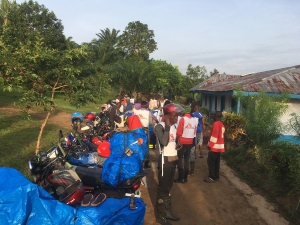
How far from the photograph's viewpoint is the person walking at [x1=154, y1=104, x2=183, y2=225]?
14.4 feet

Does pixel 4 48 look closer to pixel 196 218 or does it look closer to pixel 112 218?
pixel 112 218

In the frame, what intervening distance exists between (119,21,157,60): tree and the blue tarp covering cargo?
44.6m

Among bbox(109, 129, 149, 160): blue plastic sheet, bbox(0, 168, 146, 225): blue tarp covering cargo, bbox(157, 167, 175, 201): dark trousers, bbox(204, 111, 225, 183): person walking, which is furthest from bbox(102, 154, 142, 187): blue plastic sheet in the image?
bbox(204, 111, 225, 183): person walking

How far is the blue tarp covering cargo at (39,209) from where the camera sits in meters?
2.78

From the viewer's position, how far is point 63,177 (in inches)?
167

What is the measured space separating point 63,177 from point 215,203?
9.42 ft

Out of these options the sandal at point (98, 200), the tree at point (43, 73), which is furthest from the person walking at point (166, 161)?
the tree at point (43, 73)

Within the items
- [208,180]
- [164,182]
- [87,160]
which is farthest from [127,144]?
[208,180]

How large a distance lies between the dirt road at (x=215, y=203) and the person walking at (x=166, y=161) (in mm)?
215

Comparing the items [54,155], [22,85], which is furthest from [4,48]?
[54,155]

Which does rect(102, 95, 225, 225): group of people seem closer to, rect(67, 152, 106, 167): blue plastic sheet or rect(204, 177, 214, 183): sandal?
rect(204, 177, 214, 183): sandal

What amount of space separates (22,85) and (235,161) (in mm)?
5941

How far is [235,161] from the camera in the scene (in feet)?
26.9

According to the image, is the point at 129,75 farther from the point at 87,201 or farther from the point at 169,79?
the point at 87,201
